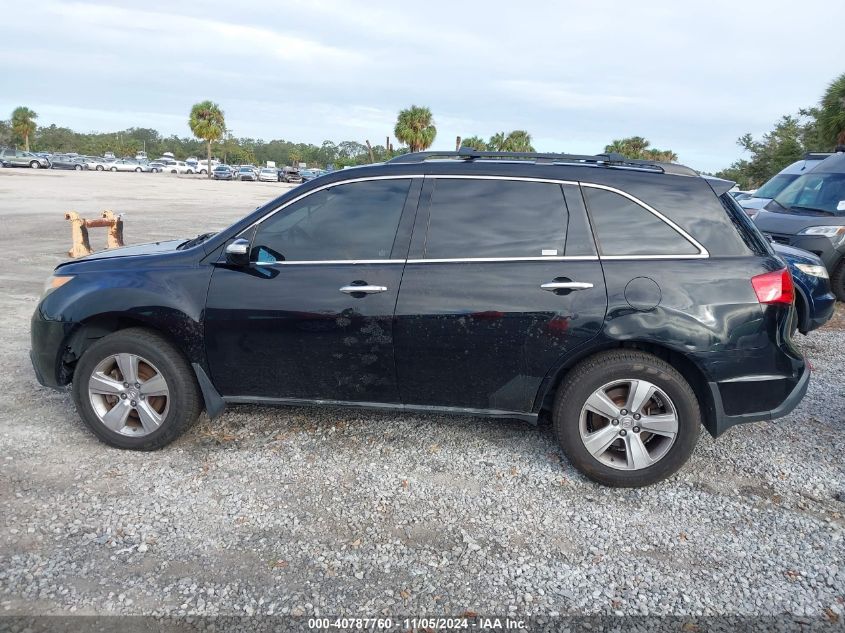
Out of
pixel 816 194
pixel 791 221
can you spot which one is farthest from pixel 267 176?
pixel 791 221

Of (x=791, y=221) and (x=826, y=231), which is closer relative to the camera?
(x=826, y=231)

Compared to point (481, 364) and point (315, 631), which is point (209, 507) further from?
point (481, 364)

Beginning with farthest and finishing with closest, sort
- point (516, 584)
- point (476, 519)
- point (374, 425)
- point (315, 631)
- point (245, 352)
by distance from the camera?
point (374, 425), point (245, 352), point (476, 519), point (516, 584), point (315, 631)

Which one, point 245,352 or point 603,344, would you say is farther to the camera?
point 245,352

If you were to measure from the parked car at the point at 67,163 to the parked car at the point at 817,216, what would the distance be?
64.0 m

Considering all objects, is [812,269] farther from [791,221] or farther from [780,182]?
[780,182]

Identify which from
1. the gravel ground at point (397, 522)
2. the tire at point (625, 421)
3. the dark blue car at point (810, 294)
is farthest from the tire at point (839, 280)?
the tire at point (625, 421)

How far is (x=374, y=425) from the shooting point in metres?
4.53

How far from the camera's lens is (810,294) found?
22.1ft

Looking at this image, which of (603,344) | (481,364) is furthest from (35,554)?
(603,344)

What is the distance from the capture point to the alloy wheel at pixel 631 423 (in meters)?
3.61

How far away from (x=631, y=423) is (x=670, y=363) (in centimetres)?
41

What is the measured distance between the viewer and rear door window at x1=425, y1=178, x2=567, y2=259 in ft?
12.3

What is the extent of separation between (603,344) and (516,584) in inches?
54.4
